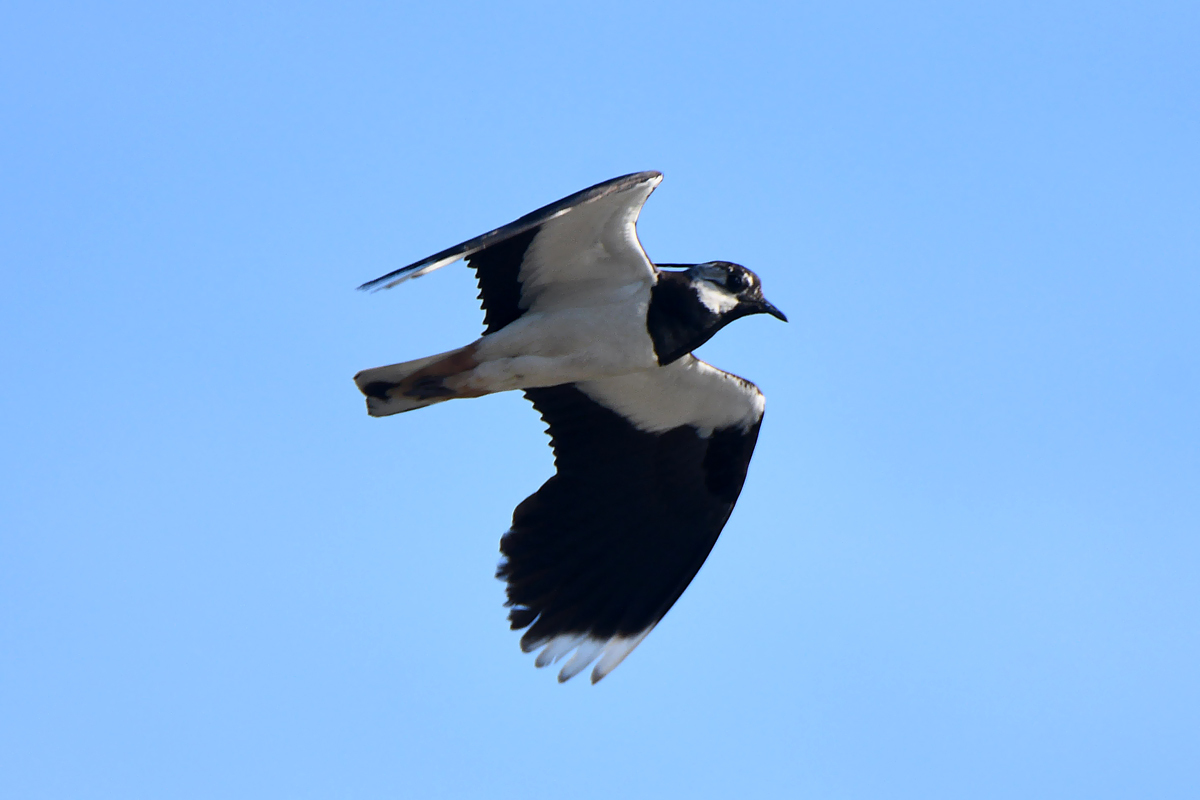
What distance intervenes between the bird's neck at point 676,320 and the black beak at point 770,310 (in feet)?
1.03

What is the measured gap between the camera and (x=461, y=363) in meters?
6.71

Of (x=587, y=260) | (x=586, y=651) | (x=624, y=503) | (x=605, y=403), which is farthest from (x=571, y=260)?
(x=586, y=651)

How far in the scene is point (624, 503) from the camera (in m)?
7.47

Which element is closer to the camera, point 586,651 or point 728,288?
point 728,288

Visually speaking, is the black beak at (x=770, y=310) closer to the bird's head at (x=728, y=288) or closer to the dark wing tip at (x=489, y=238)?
the bird's head at (x=728, y=288)

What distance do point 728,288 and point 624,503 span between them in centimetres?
138

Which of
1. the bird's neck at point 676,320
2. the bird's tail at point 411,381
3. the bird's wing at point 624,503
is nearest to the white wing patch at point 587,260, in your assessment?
the bird's neck at point 676,320

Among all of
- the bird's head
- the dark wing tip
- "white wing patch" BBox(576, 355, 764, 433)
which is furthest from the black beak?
the dark wing tip

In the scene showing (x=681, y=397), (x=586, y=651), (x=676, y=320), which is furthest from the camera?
(x=681, y=397)

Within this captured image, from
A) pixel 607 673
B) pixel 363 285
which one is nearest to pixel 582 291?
pixel 363 285

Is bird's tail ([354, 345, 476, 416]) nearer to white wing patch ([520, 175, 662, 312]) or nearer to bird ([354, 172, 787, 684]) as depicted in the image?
bird ([354, 172, 787, 684])

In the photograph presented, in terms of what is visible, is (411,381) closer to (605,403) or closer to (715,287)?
(605,403)

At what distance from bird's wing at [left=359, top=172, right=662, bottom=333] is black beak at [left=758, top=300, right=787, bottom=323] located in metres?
0.63

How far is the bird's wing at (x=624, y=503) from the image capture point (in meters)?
7.25
